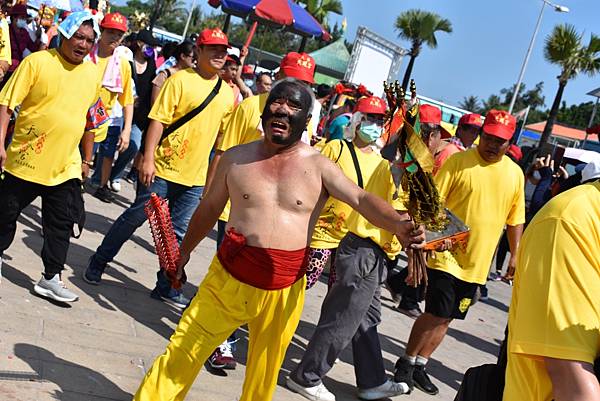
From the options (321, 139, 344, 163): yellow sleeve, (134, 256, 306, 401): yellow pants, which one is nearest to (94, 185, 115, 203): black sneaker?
(321, 139, 344, 163): yellow sleeve

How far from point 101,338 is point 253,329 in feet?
5.35

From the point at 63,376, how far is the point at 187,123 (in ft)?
7.87

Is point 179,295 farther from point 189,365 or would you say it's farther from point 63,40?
point 189,365

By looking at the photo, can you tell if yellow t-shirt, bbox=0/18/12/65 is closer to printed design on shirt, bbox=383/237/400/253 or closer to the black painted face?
printed design on shirt, bbox=383/237/400/253

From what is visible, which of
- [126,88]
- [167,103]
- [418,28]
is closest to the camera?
[167,103]

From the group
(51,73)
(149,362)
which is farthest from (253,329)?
(51,73)

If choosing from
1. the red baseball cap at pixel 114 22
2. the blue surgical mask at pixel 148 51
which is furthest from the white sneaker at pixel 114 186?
the red baseball cap at pixel 114 22

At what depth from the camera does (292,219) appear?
4191mm

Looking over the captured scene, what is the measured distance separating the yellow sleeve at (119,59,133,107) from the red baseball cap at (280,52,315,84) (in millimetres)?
1675

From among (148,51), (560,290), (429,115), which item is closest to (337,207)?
(429,115)

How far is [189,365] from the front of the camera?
13.4 ft

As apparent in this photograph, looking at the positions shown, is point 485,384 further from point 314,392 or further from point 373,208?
point 314,392

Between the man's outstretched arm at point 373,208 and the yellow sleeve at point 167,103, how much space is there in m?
2.59

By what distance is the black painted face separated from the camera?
4129 mm
